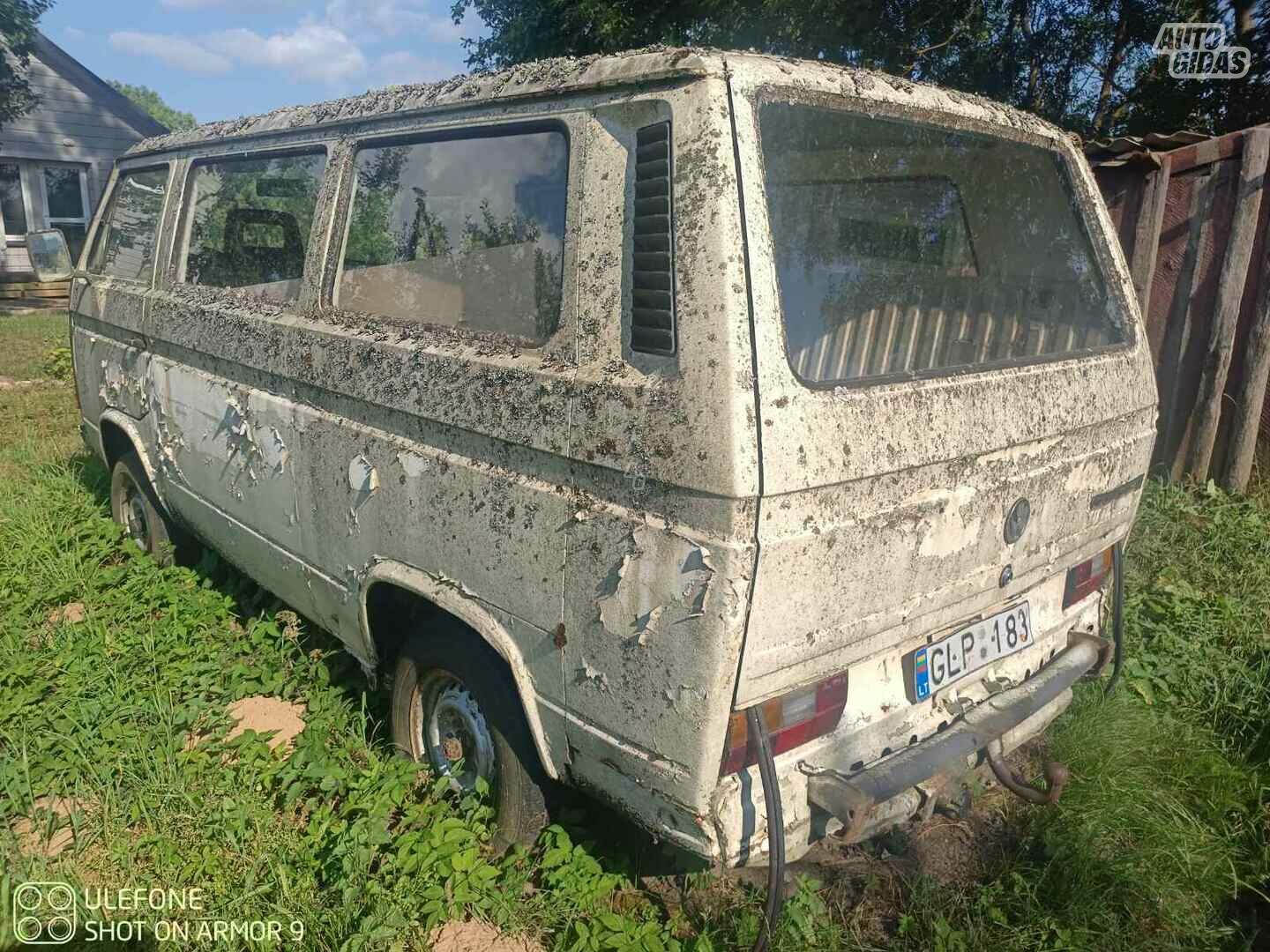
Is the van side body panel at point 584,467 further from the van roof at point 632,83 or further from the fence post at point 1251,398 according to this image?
the fence post at point 1251,398

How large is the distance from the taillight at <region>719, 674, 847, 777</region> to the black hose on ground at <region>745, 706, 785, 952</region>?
2cm

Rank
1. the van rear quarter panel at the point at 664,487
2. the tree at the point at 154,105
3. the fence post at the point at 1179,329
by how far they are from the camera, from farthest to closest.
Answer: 1. the tree at the point at 154,105
2. the fence post at the point at 1179,329
3. the van rear quarter panel at the point at 664,487

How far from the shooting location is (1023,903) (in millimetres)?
2389

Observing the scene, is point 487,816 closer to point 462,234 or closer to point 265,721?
point 265,721

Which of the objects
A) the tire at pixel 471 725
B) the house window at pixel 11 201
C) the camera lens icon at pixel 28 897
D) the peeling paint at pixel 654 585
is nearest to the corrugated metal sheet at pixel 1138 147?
the peeling paint at pixel 654 585

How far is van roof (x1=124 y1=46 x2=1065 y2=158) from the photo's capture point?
1.89m

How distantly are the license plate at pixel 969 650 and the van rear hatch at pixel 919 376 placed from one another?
0.06 m

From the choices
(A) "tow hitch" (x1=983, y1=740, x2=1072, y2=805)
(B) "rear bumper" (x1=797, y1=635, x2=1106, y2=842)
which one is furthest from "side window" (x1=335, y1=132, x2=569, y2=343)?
(A) "tow hitch" (x1=983, y1=740, x2=1072, y2=805)

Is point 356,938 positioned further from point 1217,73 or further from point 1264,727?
point 1217,73

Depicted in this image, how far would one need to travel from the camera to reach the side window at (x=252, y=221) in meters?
3.10

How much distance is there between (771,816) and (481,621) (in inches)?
33.6

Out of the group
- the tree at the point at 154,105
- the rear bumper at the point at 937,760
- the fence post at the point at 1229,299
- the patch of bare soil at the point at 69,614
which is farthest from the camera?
the tree at the point at 154,105

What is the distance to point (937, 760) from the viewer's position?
213 cm

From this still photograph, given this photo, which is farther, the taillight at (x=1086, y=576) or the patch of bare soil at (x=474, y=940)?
the taillight at (x=1086, y=576)
